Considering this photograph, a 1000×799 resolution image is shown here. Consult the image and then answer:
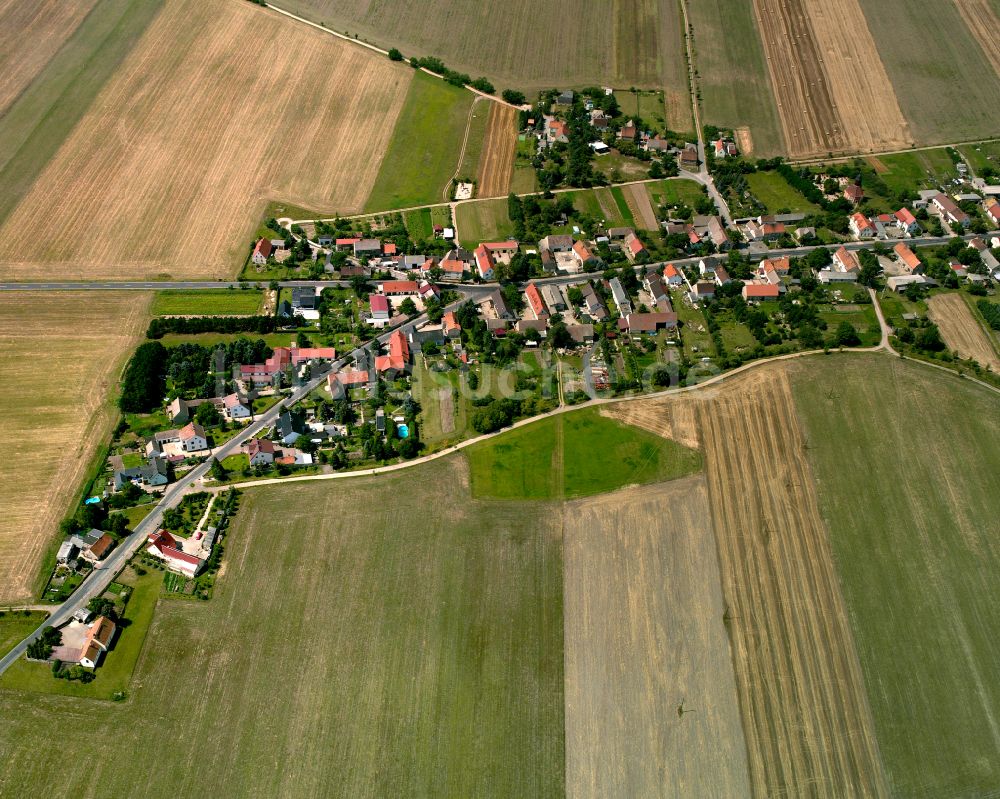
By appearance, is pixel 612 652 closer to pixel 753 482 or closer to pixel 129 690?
pixel 753 482

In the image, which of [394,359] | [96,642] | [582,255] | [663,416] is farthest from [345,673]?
[582,255]

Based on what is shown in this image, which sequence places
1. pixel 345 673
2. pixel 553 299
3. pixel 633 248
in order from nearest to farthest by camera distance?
pixel 345 673 → pixel 553 299 → pixel 633 248

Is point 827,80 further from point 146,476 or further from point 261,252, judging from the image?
point 146,476

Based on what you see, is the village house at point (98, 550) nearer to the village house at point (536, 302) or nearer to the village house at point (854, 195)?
the village house at point (536, 302)

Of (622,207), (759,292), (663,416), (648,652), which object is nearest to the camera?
(648,652)

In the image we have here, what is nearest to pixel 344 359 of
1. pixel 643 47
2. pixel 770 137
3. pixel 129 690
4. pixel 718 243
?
pixel 129 690

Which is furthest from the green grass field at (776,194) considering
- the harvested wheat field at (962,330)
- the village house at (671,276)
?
the harvested wheat field at (962,330)

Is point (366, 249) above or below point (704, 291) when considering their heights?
below

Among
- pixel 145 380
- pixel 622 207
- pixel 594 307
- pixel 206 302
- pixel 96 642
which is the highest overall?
pixel 622 207
